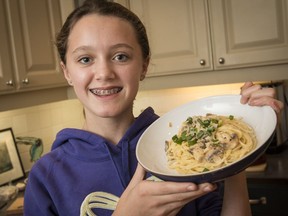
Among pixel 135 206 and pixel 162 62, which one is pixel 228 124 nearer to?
pixel 135 206

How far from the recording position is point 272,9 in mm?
1835

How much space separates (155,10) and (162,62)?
1.06 ft

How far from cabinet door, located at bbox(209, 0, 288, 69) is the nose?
48.5 inches

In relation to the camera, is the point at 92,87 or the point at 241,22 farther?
the point at 241,22

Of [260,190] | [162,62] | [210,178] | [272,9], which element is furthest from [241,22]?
[210,178]

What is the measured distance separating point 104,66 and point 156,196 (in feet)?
1.20

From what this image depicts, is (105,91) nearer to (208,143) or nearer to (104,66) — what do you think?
(104,66)

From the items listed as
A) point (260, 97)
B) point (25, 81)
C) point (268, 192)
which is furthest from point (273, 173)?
point (25, 81)

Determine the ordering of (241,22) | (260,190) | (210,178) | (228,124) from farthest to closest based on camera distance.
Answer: (241,22), (260,190), (228,124), (210,178)

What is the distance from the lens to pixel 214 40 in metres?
1.97


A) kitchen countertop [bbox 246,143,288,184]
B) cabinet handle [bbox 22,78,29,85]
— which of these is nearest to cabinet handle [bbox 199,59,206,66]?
kitchen countertop [bbox 246,143,288,184]

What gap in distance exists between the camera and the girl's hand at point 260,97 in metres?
0.76

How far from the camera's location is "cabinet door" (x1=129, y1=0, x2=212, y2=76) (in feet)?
6.54

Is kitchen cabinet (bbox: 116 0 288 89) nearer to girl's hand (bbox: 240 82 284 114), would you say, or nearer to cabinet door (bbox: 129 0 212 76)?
cabinet door (bbox: 129 0 212 76)
